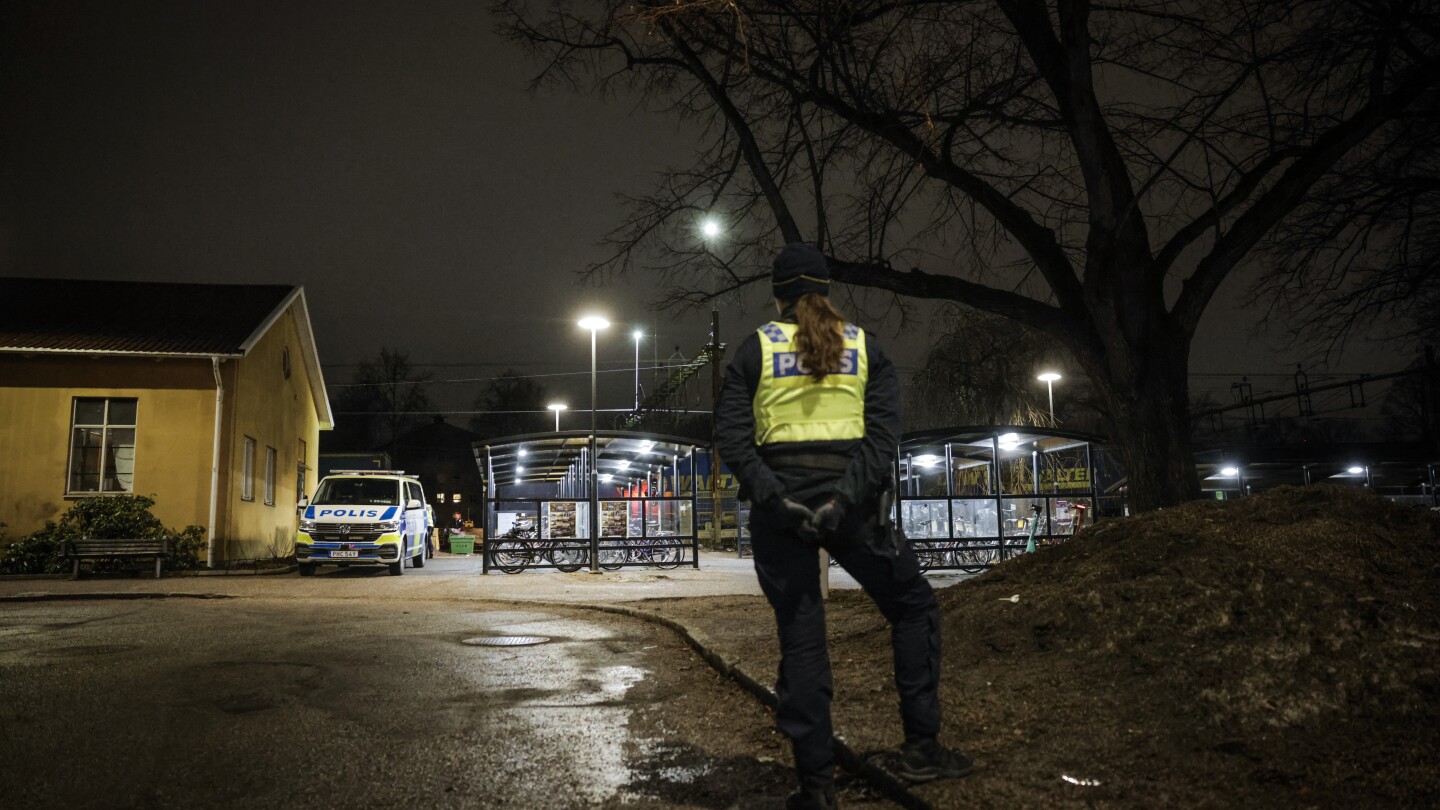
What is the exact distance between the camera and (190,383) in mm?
19547

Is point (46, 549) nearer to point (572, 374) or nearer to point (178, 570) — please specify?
point (178, 570)

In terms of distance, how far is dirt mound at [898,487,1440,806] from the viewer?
Answer: 3.09 m

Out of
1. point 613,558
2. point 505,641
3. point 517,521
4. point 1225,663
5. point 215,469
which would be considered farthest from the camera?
point 517,521

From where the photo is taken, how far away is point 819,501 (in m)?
3.20

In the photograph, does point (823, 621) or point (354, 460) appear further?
point (354, 460)

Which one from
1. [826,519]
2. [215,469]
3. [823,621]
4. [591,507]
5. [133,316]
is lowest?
[823,621]

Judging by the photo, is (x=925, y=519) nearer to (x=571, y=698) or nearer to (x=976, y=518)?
(x=976, y=518)

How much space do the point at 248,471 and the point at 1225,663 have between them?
872 inches

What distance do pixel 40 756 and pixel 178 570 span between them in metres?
16.2

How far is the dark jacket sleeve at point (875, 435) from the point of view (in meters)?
3.17

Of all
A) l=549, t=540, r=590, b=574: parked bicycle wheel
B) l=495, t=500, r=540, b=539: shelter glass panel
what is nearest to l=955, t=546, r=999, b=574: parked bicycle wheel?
l=549, t=540, r=590, b=574: parked bicycle wheel

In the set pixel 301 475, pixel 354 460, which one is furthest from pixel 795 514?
pixel 354 460

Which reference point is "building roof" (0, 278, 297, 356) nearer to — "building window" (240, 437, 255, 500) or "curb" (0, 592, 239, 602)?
"building window" (240, 437, 255, 500)

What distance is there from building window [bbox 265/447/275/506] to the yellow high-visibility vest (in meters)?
23.0
